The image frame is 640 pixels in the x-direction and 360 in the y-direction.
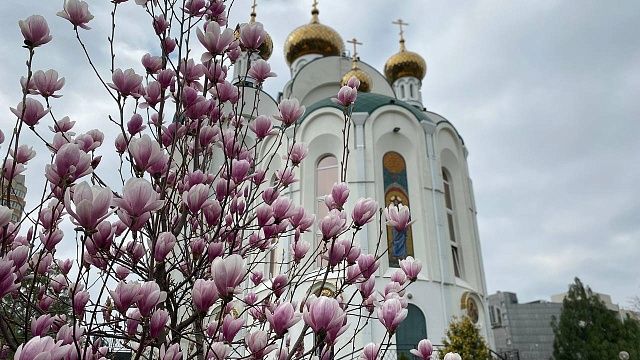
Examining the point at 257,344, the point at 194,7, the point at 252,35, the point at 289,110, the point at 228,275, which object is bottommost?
the point at 257,344

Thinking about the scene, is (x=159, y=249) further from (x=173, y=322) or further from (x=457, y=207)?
(x=457, y=207)

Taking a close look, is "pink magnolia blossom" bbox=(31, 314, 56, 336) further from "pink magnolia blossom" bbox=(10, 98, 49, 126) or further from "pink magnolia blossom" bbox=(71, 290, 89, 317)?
"pink magnolia blossom" bbox=(10, 98, 49, 126)

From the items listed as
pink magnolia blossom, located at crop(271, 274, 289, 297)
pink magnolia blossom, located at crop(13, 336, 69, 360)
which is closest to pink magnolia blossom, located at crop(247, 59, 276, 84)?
pink magnolia blossom, located at crop(271, 274, 289, 297)

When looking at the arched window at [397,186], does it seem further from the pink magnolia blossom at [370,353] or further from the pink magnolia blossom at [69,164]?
the pink magnolia blossom at [69,164]

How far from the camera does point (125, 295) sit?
1368 mm

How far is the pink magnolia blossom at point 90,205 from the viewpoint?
124cm

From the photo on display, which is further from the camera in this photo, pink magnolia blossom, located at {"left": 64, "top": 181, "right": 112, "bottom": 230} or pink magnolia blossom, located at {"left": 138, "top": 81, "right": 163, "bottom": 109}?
pink magnolia blossom, located at {"left": 138, "top": 81, "right": 163, "bottom": 109}

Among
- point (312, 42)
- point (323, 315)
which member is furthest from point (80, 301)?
point (312, 42)

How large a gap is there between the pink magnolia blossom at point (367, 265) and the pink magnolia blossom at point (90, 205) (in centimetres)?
115

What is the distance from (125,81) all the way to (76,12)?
0.36 m

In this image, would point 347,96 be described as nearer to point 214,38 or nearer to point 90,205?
point 214,38

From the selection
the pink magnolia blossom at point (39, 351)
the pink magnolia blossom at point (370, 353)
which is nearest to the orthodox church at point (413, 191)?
the pink magnolia blossom at point (370, 353)

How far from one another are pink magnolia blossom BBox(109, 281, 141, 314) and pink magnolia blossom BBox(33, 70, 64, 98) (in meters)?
1.07

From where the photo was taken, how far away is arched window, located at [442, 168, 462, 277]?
Result: 13.5 metres
